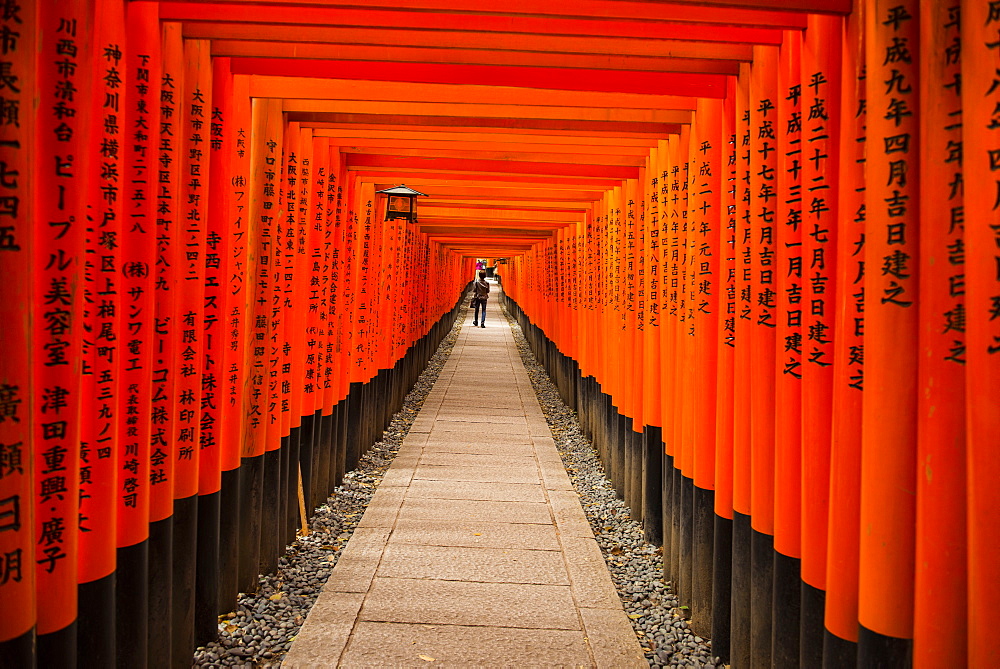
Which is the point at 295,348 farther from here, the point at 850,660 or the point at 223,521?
the point at 850,660

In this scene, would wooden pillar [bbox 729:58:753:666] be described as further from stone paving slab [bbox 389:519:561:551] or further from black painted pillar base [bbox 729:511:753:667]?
stone paving slab [bbox 389:519:561:551]

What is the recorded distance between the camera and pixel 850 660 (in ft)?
7.36

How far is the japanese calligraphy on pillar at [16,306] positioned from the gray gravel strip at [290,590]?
1967 mm

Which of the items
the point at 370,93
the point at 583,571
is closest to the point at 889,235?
the point at 370,93

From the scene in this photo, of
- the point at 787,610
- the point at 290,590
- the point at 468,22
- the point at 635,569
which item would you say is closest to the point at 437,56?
the point at 468,22

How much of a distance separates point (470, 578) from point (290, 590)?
Result: 3.96 feet

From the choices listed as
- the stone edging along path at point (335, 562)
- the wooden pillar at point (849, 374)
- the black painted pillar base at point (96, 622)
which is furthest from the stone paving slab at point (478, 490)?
the wooden pillar at point (849, 374)

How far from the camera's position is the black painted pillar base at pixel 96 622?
8.04 ft

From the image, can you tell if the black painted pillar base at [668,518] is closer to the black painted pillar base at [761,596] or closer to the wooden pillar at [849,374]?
the black painted pillar base at [761,596]

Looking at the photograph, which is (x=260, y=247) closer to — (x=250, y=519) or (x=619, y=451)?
(x=250, y=519)

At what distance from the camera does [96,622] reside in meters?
2.48

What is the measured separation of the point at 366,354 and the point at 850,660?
6570mm

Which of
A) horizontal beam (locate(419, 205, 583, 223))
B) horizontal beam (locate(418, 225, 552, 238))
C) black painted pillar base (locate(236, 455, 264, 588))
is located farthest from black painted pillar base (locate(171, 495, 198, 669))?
horizontal beam (locate(418, 225, 552, 238))

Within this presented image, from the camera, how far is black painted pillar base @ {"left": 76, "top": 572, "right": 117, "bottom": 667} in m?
2.45
